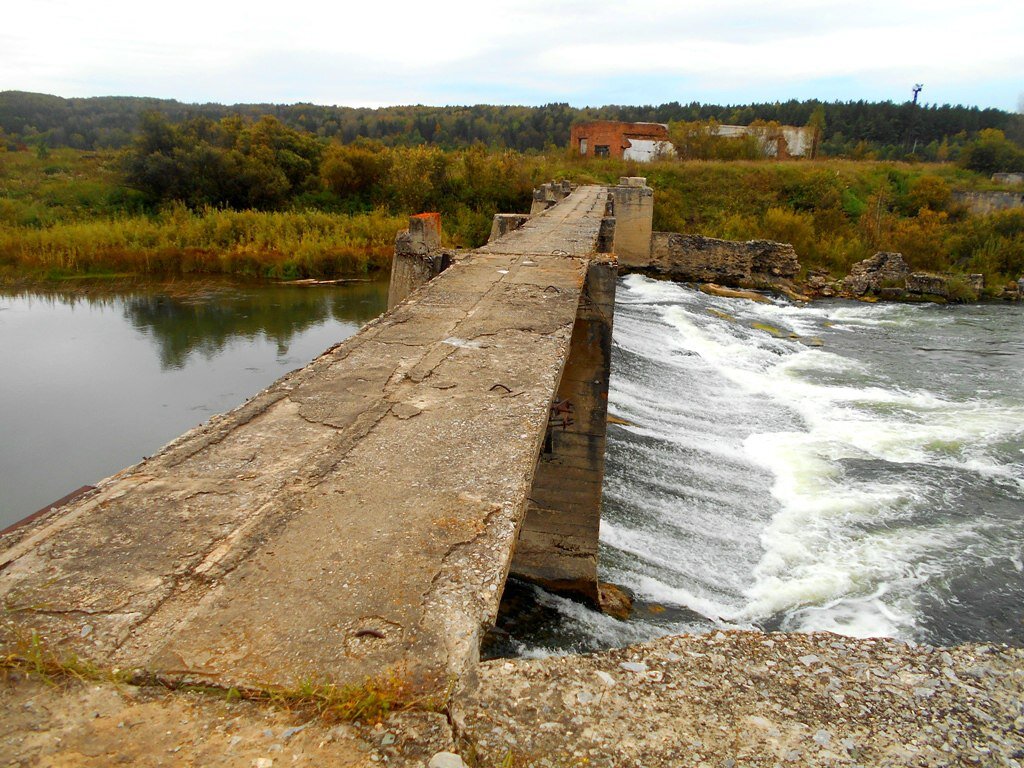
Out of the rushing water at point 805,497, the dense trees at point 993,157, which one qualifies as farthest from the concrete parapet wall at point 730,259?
the dense trees at point 993,157

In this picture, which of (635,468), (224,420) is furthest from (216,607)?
(635,468)

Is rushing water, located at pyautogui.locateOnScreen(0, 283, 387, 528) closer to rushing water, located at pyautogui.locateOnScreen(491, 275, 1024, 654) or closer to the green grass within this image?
the green grass

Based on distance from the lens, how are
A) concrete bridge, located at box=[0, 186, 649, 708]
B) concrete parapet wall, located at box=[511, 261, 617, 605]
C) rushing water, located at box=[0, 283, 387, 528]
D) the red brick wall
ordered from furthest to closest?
the red brick wall
rushing water, located at box=[0, 283, 387, 528]
concrete parapet wall, located at box=[511, 261, 617, 605]
concrete bridge, located at box=[0, 186, 649, 708]

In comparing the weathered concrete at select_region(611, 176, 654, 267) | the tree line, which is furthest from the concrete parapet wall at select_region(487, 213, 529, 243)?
the tree line

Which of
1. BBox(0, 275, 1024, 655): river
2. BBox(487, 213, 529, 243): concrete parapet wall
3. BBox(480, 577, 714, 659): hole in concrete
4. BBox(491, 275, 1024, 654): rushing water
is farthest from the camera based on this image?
BBox(487, 213, 529, 243): concrete parapet wall

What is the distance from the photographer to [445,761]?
161 cm

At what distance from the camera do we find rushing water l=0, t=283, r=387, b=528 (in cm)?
999

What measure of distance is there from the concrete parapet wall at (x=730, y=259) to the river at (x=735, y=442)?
3671mm

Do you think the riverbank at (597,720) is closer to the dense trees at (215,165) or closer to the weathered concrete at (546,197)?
the weathered concrete at (546,197)

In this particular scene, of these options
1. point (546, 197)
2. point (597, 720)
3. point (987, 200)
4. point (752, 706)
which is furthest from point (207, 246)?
point (987, 200)

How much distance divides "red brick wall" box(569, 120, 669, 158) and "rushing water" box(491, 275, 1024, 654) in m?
26.6

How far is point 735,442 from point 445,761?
8.07 metres

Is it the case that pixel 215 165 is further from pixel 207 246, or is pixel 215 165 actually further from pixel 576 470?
pixel 576 470

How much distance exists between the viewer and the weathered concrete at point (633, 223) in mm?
21219
